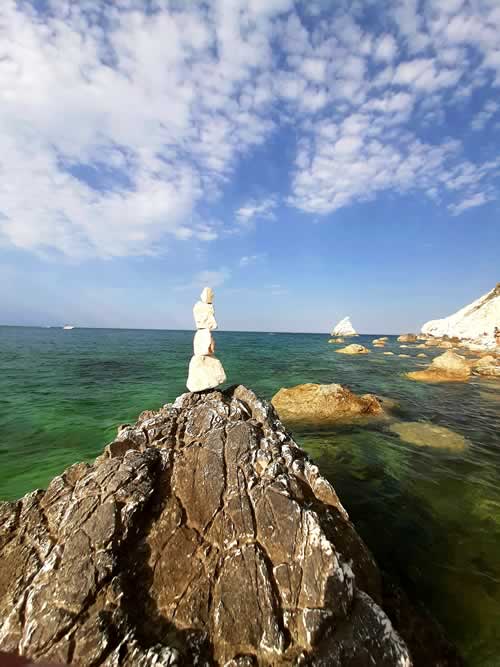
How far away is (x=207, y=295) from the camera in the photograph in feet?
28.8

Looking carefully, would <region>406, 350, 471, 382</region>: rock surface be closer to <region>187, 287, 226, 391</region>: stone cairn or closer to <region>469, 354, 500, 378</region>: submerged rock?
<region>469, 354, 500, 378</region>: submerged rock

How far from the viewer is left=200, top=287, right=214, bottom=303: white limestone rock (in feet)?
28.7

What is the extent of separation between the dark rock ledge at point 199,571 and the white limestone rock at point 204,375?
2.55 meters

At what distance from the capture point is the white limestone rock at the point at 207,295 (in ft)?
28.7

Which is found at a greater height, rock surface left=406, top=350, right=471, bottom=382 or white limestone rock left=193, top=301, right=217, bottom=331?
white limestone rock left=193, top=301, right=217, bottom=331

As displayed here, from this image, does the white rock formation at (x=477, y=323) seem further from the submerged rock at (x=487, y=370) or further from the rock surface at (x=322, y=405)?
the rock surface at (x=322, y=405)

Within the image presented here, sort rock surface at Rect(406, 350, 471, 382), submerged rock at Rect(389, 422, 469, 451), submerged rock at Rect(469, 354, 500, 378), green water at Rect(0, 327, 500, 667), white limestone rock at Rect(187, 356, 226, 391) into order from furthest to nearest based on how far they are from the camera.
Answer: submerged rock at Rect(469, 354, 500, 378)
rock surface at Rect(406, 350, 471, 382)
submerged rock at Rect(389, 422, 469, 451)
white limestone rock at Rect(187, 356, 226, 391)
green water at Rect(0, 327, 500, 667)

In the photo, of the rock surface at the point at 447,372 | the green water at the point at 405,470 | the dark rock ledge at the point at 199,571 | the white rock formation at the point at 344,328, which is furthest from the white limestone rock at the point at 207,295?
the white rock formation at the point at 344,328

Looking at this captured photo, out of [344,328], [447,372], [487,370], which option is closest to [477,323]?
[487,370]

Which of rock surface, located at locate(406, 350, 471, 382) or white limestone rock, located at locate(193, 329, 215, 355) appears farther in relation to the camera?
rock surface, located at locate(406, 350, 471, 382)

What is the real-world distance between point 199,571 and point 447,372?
31.2 meters

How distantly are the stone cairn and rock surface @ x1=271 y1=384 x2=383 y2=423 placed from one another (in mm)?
8052

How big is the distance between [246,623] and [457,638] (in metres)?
3.59

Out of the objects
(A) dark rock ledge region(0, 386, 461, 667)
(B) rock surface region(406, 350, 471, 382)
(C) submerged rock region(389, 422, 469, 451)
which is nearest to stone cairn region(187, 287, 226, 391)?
(A) dark rock ledge region(0, 386, 461, 667)
